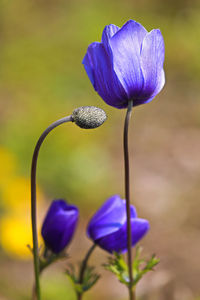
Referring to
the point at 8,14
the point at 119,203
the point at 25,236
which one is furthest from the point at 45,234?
the point at 8,14

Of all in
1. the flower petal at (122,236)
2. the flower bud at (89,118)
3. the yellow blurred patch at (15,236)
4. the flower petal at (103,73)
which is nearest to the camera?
the flower bud at (89,118)

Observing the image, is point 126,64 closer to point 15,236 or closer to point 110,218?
point 110,218

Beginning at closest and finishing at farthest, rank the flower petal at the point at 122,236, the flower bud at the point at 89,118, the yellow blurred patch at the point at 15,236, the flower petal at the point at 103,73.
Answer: the flower bud at the point at 89,118
the flower petal at the point at 103,73
the flower petal at the point at 122,236
the yellow blurred patch at the point at 15,236

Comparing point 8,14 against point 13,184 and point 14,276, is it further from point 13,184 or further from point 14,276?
point 14,276

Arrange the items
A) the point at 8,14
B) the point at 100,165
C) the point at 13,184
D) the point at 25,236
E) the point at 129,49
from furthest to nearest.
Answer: the point at 8,14, the point at 100,165, the point at 13,184, the point at 25,236, the point at 129,49

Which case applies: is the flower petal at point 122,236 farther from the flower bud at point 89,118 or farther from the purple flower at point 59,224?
the flower bud at point 89,118

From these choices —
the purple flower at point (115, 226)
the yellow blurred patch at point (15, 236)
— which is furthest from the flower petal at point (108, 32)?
the yellow blurred patch at point (15, 236)
